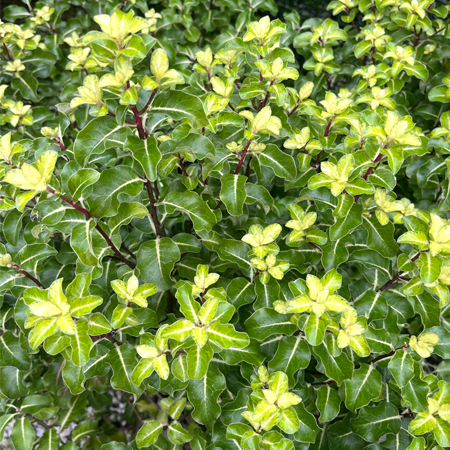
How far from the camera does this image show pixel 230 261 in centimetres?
130

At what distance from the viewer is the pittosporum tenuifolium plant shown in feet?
3.51

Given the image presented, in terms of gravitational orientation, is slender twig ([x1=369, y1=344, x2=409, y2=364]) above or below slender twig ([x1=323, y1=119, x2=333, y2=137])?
below

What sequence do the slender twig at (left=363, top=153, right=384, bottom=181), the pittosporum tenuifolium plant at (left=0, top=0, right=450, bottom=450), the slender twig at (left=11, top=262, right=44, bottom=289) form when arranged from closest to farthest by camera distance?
the pittosporum tenuifolium plant at (left=0, top=0, right=450, bottom=450) < the slender twig at (left=363, top=153, right=384, bottom=181) < the slender twig at (left=11, top=262, right=44, bottom=289)

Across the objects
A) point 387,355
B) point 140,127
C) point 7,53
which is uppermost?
point 140,127

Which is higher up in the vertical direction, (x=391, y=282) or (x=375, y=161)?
(x=375, y=161)

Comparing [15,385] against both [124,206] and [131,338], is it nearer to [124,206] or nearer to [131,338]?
[131,338]

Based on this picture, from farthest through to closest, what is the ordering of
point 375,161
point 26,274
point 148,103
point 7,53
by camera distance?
point 7,53
point 26,274
point 375,161
point 148,103

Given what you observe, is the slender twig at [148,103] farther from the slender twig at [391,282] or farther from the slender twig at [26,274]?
the slender twig at [391,282]

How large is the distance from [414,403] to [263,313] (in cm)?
52

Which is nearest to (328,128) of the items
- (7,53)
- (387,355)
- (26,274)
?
(387,355)

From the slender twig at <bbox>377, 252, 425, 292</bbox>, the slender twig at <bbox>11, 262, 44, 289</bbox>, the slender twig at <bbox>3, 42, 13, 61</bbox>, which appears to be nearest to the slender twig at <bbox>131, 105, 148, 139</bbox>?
the slender twig at <bbox>11, 262, 44, 289</bbox>

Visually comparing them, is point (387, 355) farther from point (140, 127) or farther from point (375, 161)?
point (140, 127)

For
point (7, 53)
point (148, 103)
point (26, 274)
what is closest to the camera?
point (148, 103)

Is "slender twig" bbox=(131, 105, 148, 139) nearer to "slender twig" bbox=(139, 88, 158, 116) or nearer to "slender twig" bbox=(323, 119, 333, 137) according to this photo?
"slender twig" bbox=(139, 88, 158, 116)
